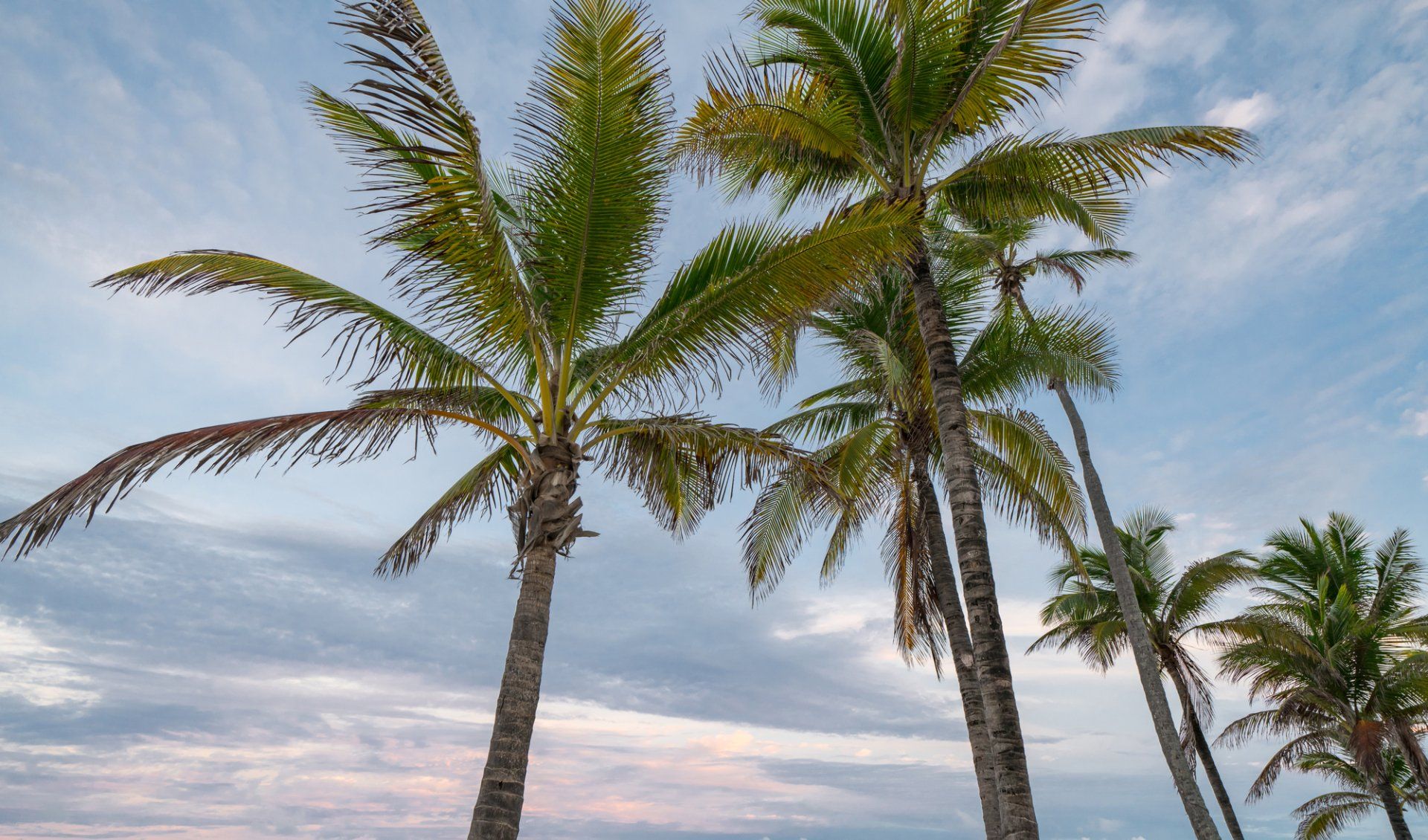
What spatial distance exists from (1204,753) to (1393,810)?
4534 millimetres

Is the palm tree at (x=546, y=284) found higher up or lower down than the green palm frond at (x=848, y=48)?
lower down

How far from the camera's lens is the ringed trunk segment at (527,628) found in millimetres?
6410

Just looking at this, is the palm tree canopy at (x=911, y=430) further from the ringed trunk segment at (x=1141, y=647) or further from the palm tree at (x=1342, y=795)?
the palm tree at (x=1342, y=795)

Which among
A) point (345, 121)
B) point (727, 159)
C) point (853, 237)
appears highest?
A: point (727, 159)

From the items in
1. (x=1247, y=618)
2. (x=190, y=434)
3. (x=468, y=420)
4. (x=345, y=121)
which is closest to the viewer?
(x=190, y=434)

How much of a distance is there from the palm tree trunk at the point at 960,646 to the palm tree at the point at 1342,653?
10.9m

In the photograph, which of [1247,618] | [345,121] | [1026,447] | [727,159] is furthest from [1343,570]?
[345,121]

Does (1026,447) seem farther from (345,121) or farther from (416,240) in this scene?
(345,121)

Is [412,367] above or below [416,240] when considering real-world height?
below

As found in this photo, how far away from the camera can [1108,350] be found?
12.1m

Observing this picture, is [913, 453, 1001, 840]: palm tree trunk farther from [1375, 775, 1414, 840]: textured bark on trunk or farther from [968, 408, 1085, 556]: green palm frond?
[1375, 775, 1414, 840]: textured bark on trunk

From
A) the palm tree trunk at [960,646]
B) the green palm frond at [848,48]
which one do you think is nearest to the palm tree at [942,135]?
the green palm frond at [848,48]

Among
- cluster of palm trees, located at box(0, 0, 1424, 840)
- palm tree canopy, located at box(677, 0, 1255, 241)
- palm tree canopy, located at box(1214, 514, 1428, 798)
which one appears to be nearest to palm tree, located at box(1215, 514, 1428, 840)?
palm tree canopy, located at box(1214, 514, 1428, 798)

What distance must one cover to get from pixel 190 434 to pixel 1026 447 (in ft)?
36.5
